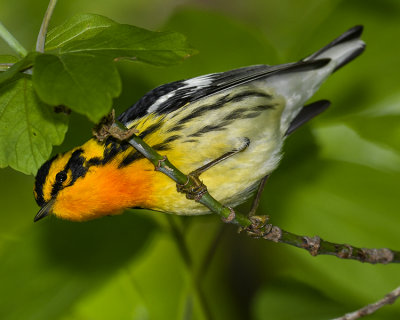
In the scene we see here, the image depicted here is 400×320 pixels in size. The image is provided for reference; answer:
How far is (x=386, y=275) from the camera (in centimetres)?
229

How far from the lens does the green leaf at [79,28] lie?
128cm

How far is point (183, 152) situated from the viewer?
1944 millimetres

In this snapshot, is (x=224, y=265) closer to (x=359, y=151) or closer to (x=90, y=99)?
(x=359, y=151)

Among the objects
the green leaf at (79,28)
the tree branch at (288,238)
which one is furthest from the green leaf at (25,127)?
the tree branch at (288,238)

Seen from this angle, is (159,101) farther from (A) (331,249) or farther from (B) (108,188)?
(A) (331,249)

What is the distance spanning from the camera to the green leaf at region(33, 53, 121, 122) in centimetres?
100

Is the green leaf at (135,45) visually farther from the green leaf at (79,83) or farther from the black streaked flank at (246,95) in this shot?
the black streaked flank at (246,95)

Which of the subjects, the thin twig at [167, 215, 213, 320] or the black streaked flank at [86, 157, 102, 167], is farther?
the thin twig at [167, 215, 213, 320]

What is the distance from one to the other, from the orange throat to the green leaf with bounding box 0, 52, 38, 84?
33.3 inches

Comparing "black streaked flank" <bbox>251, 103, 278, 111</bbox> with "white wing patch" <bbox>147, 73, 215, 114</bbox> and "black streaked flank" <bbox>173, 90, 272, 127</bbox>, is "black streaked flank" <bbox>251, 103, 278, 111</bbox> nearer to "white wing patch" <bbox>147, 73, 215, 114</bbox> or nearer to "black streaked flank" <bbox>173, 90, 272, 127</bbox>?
"black streaked flank" <bbox>173, 90, 272, 127</bbox>

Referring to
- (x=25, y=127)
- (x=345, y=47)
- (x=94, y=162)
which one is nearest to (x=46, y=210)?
(x=94, y=162)

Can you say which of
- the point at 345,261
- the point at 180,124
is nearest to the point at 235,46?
the point at 180,124

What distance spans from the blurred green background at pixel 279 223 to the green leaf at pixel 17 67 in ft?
3.96

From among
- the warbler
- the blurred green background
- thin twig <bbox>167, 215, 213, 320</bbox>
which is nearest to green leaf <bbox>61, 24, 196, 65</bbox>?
the warbler
